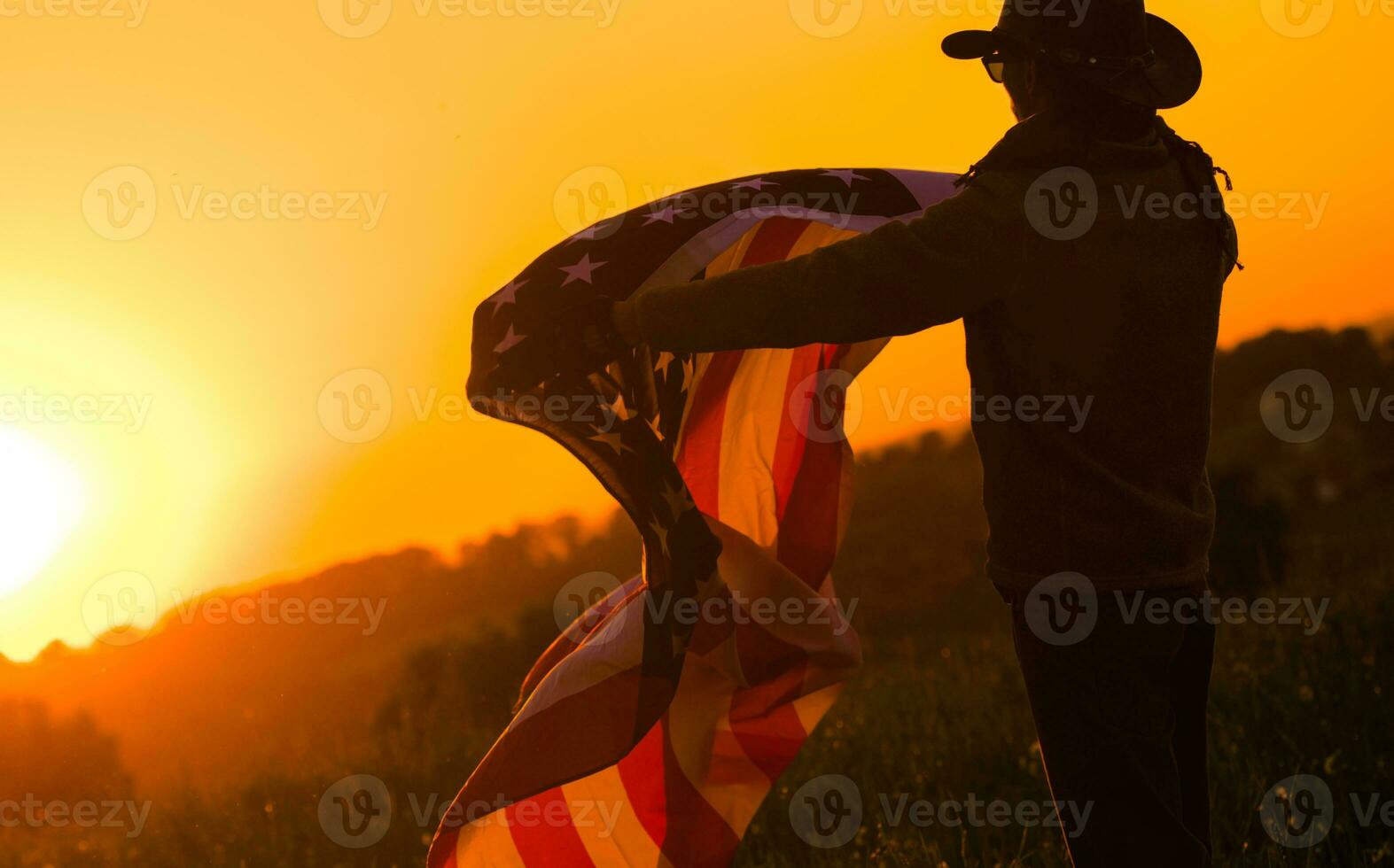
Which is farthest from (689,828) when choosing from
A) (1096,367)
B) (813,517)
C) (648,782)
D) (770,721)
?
(1096,367)

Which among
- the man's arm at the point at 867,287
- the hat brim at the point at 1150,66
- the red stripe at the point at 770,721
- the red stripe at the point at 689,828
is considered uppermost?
the hat brim at the point at 1150,66

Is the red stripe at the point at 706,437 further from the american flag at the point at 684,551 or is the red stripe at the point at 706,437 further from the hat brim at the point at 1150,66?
the hat brim at the point at 1150,66

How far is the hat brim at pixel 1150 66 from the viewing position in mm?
2334

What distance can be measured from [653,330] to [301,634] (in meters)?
8.87

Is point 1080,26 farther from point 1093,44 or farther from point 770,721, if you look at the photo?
point 770,721

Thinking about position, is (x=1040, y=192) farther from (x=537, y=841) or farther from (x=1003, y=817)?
(x=1003, y=817)

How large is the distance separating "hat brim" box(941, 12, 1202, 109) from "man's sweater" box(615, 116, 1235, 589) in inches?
3.8

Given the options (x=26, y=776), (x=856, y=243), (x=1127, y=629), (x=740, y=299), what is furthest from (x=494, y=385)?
(x=26, y=776)

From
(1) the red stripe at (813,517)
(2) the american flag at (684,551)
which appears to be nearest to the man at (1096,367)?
(2) the american flag at (684,551)

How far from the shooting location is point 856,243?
212 cm

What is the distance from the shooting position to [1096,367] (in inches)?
91.4

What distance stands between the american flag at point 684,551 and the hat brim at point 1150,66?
0.76 meters

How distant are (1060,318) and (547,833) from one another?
76.7 inches

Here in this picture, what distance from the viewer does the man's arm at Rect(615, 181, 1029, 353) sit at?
2.10 meters
